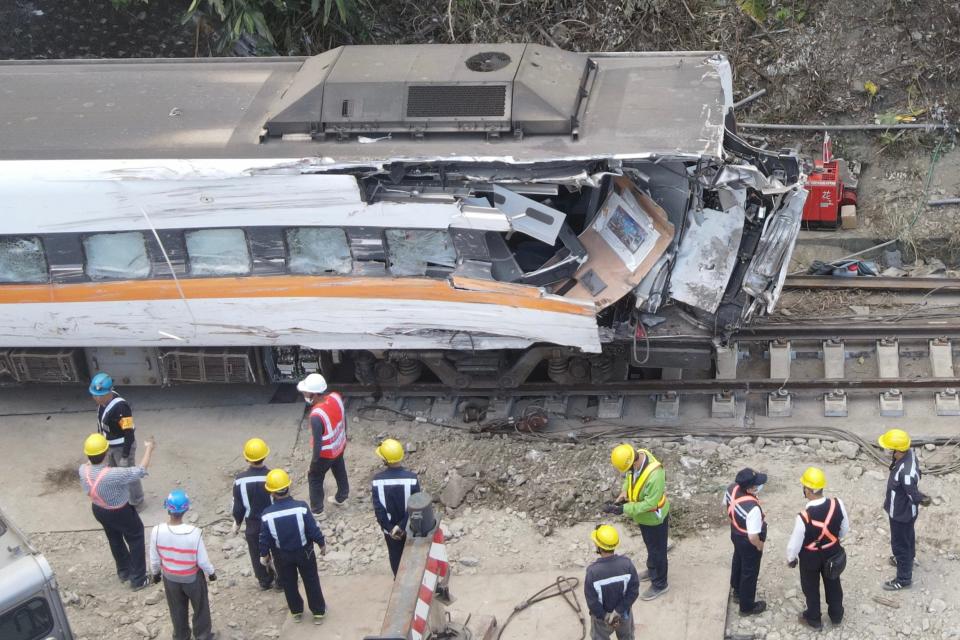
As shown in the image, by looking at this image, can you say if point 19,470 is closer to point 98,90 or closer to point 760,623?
point 98,90

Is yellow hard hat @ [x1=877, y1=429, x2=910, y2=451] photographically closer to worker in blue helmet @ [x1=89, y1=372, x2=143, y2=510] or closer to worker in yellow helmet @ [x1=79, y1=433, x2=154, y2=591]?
worker in yellow helmet @ [x1=79, y1=433, x2=154, y2=591]

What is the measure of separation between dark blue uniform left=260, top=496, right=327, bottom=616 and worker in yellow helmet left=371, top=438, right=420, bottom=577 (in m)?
0.46

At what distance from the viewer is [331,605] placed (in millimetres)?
8664

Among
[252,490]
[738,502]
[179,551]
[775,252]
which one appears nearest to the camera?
[738,502]

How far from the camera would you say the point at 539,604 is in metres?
8.38

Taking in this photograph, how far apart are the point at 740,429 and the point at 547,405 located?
1.75 m

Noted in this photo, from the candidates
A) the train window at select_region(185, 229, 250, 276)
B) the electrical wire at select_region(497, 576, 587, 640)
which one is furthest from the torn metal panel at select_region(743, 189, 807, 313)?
the train window at select_region(185, 229, 250, 276)

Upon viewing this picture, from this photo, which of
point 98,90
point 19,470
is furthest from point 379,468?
point 98,90

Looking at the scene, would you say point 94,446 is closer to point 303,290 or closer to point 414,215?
point 303,290

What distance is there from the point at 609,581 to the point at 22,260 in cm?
618

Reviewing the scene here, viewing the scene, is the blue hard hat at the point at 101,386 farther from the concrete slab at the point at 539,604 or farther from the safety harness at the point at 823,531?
the safety harness at the point at 823,531

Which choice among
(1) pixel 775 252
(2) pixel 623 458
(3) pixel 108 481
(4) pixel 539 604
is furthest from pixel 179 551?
(1) pixel 775 252

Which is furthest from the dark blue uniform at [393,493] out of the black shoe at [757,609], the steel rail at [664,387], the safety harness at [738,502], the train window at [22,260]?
the train window at [22,260]

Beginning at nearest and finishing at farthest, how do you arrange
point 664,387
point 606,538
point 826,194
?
1. point 606,538
2. point 664,387
3. point 826,194
